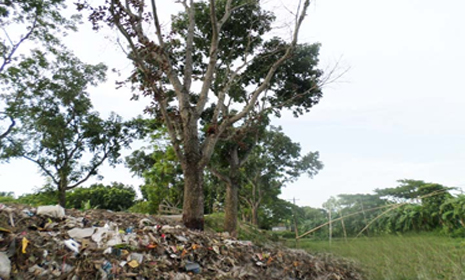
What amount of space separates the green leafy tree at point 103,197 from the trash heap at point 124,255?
2417 cm

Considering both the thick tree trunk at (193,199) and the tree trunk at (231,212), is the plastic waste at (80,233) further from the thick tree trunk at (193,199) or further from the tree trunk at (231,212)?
the tree trunk at (231,212)

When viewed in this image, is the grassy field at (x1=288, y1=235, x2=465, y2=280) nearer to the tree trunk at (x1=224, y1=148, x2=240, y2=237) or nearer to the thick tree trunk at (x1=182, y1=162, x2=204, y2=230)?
the thick tree trunk at (x1=182, y1=162, x2=204, y2=230)

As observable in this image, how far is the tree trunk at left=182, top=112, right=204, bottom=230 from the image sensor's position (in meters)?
5.84

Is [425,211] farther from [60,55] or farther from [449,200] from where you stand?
[60,55]

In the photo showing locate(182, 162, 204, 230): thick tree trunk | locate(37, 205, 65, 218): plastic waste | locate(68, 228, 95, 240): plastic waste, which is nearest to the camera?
locate(68, 228, 95, 240): plastic waste

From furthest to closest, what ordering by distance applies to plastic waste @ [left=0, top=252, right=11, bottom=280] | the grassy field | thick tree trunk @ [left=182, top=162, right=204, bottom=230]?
thick tree trunk @ [left=182, top=162, right=204, bottom=230] → plastic waste @ [left=0, top=252, right=11, bottom=280] → the grassy field

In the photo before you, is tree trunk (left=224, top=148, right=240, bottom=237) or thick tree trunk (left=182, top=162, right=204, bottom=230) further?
tree trunk (left=224, top=148, right=240, bottom=237)

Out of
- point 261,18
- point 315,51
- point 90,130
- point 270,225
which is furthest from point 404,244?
point 270,225

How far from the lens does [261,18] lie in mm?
8852

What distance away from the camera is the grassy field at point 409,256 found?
3.42ft

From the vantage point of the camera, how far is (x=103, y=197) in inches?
1070

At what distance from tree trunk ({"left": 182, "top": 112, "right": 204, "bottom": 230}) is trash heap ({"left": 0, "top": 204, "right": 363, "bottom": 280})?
4.94 feet

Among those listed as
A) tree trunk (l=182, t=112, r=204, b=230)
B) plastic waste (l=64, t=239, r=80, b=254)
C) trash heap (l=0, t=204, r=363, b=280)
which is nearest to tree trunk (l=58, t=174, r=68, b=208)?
tree trunk (l=182, t=112, r=204, b=230)

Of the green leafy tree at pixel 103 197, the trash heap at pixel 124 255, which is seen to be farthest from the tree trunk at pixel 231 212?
the green leafy tree at pixel 103 197
